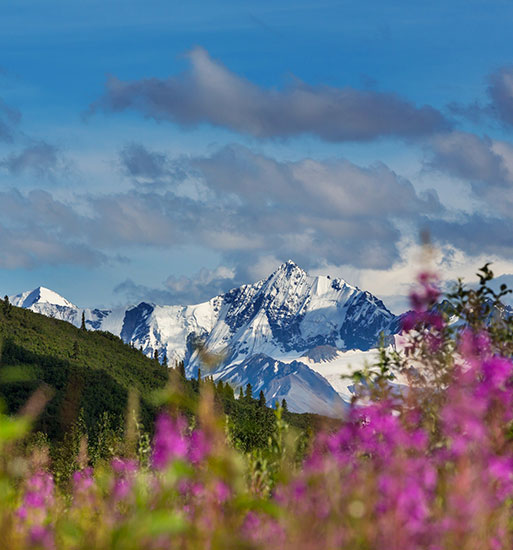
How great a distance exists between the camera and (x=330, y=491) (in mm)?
3799

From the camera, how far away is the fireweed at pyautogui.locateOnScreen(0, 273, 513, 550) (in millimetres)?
3475

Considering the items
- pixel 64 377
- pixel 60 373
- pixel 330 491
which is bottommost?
pixel 330 491

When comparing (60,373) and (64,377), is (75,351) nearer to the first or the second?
(60,373)

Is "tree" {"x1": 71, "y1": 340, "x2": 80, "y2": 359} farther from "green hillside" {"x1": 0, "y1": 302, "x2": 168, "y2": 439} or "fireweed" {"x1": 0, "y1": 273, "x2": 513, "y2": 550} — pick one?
"fireweed" {"x1": 0, "y1": 273, "x2": 513, "y2": 550}

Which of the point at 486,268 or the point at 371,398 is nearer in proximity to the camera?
the point at 371,398

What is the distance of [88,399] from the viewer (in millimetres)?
142125

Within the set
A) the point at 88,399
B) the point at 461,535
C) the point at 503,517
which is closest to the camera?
the point at 461,535

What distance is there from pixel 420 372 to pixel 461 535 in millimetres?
5098

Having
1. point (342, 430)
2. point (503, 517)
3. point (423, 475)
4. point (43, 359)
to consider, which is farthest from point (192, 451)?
point (43, 359)

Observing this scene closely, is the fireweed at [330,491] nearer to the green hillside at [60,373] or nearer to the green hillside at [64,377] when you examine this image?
the green hillside at [64,377]

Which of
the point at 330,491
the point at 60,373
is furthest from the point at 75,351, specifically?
the point at 330,491

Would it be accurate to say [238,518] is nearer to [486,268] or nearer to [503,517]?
[503,517]

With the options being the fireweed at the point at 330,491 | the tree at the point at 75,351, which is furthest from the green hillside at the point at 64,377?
the fireweed at the point at 330,491

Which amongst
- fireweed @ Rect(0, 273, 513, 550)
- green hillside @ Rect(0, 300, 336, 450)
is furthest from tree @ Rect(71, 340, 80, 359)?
fireweed @ Rect(0, 273, 513, 550)
